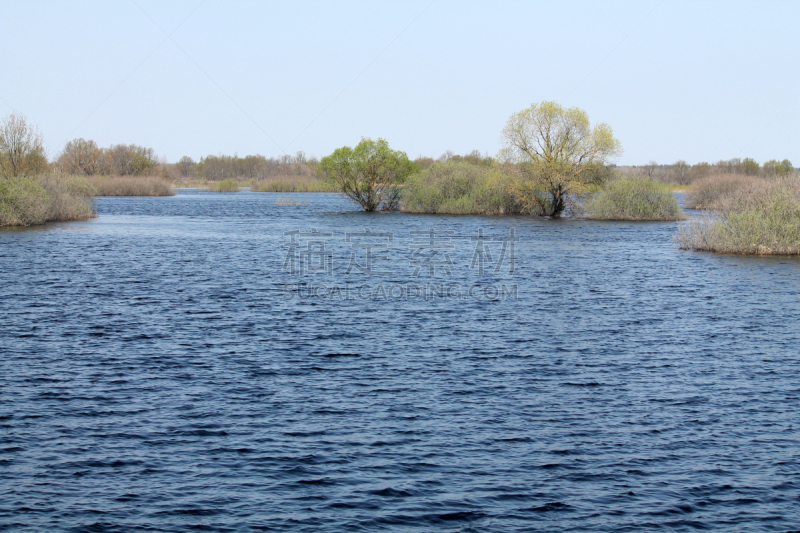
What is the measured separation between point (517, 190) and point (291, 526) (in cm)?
7112

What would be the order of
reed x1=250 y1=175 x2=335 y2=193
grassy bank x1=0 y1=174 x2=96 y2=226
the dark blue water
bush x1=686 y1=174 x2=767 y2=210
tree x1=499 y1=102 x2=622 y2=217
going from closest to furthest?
1. the dark blue water
2. grassy bank x1=0 y1=174 x2=96 y2=226
3. tree x1=499 y1=102 x2=622 y2=217
4. bush x1=686 y1=174 x2=767 y2=210
5. reed x1=250 y1=175 x2=335 y2=193

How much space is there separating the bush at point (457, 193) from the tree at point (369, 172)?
2.15m

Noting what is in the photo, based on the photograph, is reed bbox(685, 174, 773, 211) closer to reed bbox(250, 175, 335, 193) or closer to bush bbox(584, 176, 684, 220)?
bush bbox(584, 176, 684, 220)

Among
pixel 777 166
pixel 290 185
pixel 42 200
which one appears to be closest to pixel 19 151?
pixel 42 200

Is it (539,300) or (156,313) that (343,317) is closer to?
(156,313)

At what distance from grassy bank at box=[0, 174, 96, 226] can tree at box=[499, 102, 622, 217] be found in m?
44.7

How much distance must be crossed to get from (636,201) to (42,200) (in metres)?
58.8

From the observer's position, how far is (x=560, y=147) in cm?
7425

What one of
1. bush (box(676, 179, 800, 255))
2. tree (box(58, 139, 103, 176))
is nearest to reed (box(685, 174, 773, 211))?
bush (box(676, 179, 800, 255))

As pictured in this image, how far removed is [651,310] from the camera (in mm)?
26766

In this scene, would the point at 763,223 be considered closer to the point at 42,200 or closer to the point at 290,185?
the point at 42,200

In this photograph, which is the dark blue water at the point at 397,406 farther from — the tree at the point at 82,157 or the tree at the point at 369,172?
the tree at the point at 82,157

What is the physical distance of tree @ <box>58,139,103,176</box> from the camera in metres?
148

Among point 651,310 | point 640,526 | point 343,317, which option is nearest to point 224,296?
point 343,317
